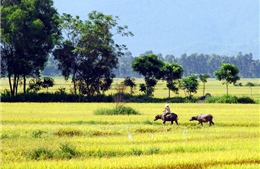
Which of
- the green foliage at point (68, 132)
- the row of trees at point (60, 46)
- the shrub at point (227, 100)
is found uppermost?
the row of trees at point (60, 46)

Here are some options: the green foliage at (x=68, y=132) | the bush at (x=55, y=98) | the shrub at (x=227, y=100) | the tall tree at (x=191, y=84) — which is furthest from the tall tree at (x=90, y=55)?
the green foliage at (x=68, y=132)

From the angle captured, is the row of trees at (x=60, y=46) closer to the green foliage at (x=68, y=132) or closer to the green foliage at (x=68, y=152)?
the green foliage at (x=68, y=132)

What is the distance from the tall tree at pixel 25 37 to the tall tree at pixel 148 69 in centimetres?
949

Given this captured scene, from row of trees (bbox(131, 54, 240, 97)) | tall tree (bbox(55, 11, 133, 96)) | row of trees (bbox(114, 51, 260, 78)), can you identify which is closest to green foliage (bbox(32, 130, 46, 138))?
tall tree (bbox(55, 11, 133, 96))

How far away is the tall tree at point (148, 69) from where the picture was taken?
5619 cm

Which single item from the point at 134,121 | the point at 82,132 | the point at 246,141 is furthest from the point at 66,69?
the point at 246,141

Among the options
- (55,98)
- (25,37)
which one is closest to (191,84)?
(55,98)

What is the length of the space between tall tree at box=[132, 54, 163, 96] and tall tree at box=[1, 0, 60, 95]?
949 cm

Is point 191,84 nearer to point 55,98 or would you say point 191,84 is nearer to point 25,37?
point 55,98

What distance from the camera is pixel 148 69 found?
56375mm

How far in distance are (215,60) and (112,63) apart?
143m

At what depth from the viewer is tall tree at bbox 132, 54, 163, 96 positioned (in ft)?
184

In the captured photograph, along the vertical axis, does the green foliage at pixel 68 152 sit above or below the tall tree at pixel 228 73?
below

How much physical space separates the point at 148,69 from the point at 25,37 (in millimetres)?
13477
